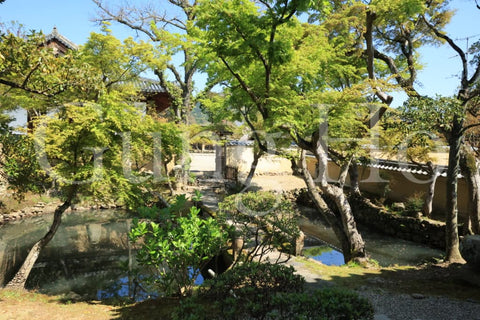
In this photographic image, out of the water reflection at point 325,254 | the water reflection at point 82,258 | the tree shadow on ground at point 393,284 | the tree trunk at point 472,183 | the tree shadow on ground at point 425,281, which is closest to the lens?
the tree shadow on ground at point 393,284

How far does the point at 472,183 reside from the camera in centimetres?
973

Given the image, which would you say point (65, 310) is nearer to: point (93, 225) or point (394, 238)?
point (93, 225)

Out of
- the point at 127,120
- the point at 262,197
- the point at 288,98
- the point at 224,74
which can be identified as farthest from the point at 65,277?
the point at 288,98

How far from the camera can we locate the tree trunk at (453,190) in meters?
7.75

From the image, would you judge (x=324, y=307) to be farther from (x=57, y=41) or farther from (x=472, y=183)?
(x=57, y=41)

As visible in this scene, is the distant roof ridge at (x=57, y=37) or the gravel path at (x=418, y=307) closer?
the gravel path at (x=418, y=307)

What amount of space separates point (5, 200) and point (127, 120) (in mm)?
13130

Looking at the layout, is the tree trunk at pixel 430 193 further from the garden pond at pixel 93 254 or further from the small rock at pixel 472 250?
the small rock at pixel 472 250

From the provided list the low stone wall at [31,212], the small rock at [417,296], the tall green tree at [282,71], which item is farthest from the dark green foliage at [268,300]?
the low stone wall at [31,212]

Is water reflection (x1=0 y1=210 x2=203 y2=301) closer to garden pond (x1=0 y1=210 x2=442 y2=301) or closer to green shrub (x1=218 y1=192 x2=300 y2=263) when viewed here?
garden pond (x1=0 y1=210 x2=442 y2=301)

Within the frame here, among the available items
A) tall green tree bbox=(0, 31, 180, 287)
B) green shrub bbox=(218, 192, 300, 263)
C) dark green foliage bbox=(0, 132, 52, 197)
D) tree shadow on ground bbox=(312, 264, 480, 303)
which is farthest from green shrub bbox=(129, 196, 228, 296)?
dark green foliage bbox=(0, 132, 52, 197)

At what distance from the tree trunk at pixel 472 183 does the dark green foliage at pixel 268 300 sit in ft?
25.7

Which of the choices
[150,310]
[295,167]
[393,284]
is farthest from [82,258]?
[393,284]

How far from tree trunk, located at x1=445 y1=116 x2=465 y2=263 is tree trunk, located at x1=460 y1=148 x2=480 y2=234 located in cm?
157
